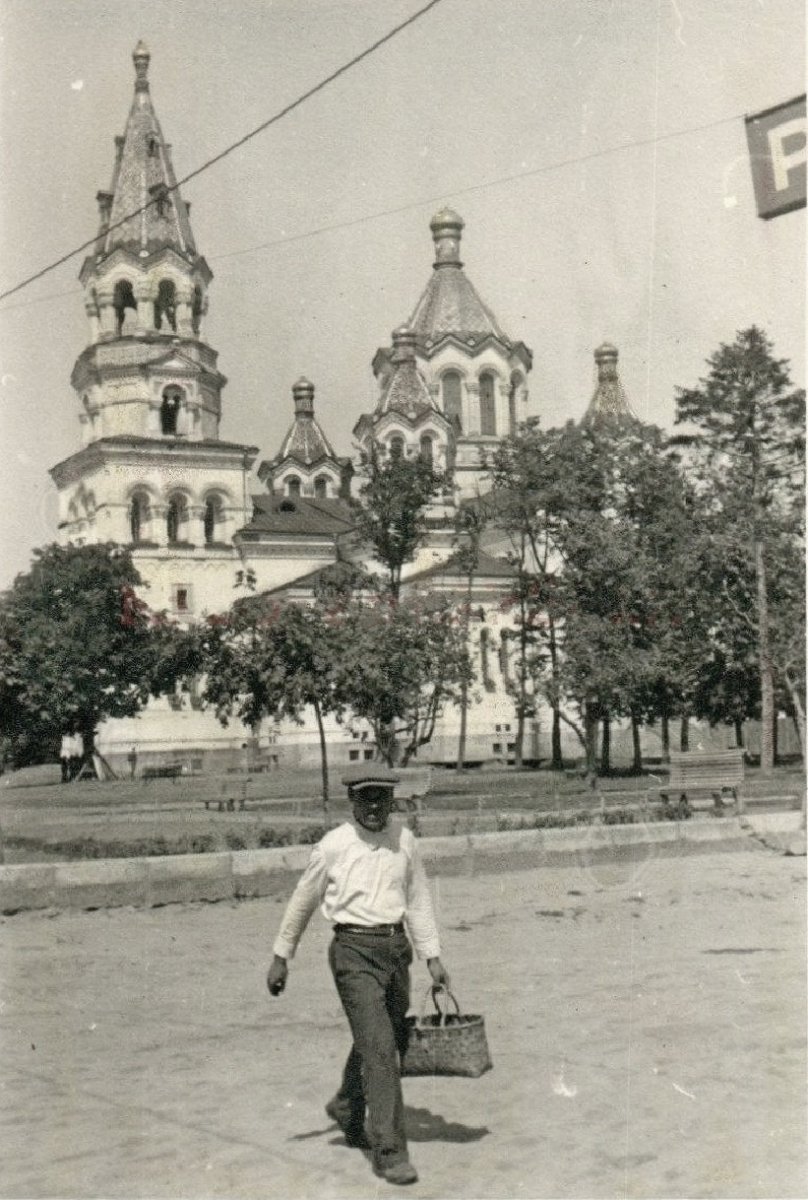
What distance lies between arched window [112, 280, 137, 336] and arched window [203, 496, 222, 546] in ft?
22.2

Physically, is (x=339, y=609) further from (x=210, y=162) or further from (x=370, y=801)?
(x=370, y=801)

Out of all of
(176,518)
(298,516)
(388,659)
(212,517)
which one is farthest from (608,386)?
(388,659)

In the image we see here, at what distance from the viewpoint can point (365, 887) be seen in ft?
18.4

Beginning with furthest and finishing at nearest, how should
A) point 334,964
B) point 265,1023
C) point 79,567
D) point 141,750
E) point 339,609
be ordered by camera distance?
1. point 141,750
2. point 79,567
3. point 339,609
4. point 265,1023
5. point 334,964

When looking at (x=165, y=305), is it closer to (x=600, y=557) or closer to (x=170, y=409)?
(x=170, y=409)

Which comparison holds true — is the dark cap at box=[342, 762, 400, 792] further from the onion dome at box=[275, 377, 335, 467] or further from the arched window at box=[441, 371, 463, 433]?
the onion dome at box=[275, 377, 335, 467]

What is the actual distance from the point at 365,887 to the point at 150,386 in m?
48.9

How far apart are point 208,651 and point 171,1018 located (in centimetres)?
2220

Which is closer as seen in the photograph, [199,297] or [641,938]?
[641,938]

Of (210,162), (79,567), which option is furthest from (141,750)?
(210,162)

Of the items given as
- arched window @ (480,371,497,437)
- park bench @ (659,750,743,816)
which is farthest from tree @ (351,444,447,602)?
arched window @ (480,371,497,437)

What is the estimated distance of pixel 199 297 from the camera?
53844 mm

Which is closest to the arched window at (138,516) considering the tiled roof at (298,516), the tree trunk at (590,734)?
the tiled roof at (298,516)

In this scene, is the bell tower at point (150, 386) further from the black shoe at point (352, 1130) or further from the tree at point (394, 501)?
the black shoe at point (352, 1130)
